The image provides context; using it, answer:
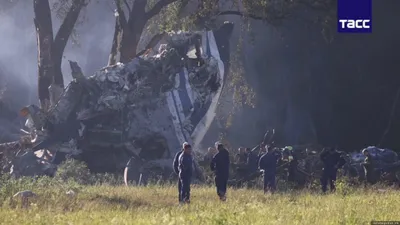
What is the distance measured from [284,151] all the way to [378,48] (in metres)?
8.16

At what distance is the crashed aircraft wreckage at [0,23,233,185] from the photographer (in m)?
20.1

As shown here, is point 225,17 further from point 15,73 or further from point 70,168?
point 15,73

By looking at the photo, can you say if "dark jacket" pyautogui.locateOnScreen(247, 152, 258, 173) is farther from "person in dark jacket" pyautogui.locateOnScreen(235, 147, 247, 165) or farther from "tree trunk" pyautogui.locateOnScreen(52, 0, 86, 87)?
"tree trunk" pyautogui.locateOnScreen(52, 0, 86, 87)

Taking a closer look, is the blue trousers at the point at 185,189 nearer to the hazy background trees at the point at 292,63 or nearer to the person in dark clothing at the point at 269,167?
the person in dark clothing at the point at 269,167

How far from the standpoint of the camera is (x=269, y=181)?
53.1 feet

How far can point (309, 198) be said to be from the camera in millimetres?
13766

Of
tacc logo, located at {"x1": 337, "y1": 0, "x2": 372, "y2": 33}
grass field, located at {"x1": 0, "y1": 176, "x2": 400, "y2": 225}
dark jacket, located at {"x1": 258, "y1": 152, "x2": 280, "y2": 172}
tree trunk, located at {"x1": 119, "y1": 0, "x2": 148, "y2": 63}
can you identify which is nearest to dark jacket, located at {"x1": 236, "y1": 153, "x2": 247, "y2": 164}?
grass field, located at {"x1": 0, "y1": 176, "x2": 400, "y2": 225}

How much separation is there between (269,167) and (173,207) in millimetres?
4475

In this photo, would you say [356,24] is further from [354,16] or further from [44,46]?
[44,46]

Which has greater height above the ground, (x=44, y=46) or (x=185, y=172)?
(x=44, y=46)

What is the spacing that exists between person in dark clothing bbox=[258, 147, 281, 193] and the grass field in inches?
14.2

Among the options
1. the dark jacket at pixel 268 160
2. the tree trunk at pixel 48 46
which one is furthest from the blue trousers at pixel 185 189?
the tree trunk at pixel 48 46

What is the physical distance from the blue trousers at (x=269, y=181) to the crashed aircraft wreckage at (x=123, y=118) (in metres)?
4.65

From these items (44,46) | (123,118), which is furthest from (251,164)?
(44,46)
